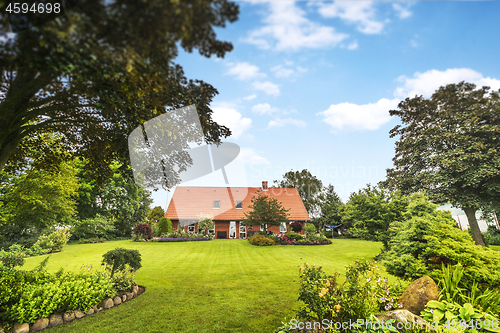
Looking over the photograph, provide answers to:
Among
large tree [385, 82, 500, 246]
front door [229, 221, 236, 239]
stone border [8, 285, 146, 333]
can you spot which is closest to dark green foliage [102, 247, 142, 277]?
stone border [8, 285, 146, 333]

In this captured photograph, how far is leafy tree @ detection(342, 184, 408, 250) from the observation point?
12.8m

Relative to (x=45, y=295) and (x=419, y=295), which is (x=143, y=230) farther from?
(x=419, y=295)

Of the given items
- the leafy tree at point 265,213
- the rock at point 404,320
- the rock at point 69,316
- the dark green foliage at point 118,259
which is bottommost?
the rock at point 69,316

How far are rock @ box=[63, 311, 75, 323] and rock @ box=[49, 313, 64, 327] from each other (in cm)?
7

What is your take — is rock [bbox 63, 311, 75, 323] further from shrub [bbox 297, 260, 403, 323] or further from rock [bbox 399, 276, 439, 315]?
rock [bbox 399, 276, 439, 315]

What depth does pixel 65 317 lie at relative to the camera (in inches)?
200

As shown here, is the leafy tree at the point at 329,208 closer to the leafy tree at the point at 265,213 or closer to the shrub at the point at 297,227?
the shrub at the point at 297,227

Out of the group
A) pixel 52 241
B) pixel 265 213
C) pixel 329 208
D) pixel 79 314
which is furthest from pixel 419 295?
pixel 329 208

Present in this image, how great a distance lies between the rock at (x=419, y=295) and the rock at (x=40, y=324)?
7482 mm

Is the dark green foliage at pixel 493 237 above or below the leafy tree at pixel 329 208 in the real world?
below

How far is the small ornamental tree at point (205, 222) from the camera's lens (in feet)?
83.6

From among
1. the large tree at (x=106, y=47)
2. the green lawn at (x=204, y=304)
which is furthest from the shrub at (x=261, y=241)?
the large tree at (x=106, y=47)

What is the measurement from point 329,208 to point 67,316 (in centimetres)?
3685

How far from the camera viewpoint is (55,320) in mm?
4938
